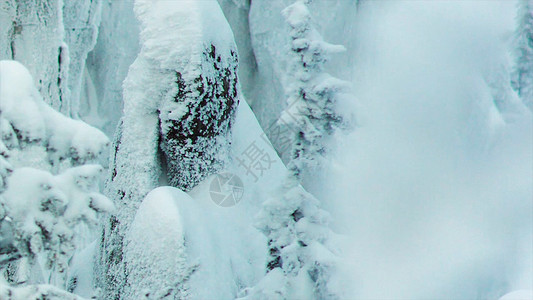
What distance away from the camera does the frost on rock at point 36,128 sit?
4.37 feet

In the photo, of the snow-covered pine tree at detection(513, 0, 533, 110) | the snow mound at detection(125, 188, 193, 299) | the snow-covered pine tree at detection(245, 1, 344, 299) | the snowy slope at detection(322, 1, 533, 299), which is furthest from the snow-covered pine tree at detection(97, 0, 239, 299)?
the snow-covered pine tree at detection(513, 0, 533, 110)

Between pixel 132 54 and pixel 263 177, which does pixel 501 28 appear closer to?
pixel 263 177

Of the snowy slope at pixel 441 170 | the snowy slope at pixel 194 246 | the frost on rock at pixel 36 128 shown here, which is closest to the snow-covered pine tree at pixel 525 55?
the snowy slope at pixel 441 170

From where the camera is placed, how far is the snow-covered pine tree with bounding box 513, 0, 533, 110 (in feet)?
15.6

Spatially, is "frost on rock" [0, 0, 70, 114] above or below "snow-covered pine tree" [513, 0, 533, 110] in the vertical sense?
below

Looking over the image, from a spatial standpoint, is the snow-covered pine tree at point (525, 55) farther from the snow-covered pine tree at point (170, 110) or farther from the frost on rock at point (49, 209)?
the frost on rock at point (49, 209)

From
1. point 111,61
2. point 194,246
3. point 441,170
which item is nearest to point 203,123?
point 194,246

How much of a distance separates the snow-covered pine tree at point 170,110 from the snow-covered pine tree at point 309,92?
43 cm

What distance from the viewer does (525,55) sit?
4.84 m

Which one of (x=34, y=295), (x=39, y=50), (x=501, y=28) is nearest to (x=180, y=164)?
(x=34, y=295)

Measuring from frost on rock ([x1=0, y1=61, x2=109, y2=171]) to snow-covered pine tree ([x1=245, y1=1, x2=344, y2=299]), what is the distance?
626mm

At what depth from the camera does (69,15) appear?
15.4 ft

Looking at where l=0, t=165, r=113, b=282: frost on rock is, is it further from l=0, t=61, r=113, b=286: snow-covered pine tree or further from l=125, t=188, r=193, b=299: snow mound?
l=125, t=188, r=193, b=299: snow mound

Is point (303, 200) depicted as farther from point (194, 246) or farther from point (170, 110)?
point (170, 110)
